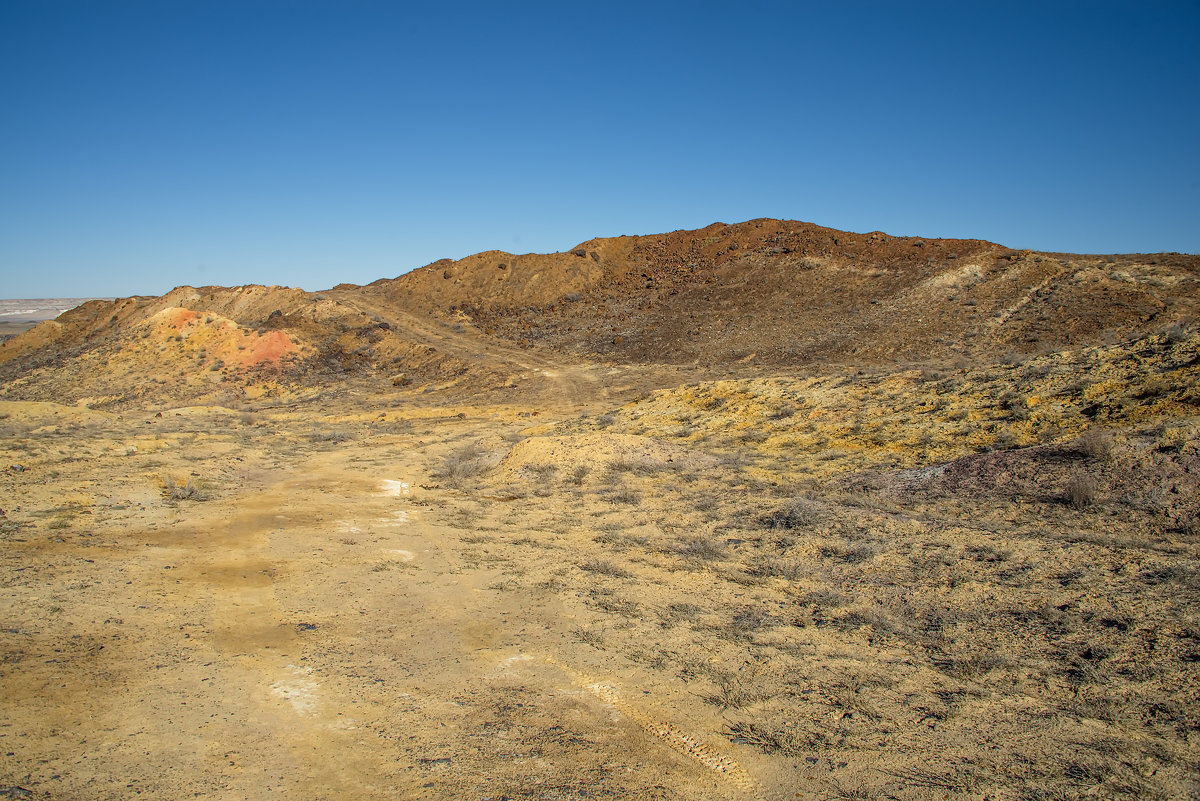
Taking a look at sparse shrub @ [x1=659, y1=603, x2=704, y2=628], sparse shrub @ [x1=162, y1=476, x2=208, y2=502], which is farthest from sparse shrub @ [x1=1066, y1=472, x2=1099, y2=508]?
sparse shrub @ [x1=162, y1=476, x2=208, y2=502]

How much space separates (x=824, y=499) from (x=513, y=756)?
730 centimetres

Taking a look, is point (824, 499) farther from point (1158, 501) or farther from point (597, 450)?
point (597, 450)

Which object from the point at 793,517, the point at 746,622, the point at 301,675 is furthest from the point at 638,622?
the point at 793,517

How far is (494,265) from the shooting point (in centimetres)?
4734

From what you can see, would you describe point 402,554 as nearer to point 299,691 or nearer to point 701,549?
point 299,691

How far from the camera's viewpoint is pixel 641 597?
7.51 meters

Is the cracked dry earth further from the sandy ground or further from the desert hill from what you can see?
the desert hill

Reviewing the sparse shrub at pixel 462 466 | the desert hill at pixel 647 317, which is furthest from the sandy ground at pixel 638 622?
the desert hill at pixel 647 317

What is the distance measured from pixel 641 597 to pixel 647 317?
1224 inches

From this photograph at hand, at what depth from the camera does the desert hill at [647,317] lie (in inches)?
1095

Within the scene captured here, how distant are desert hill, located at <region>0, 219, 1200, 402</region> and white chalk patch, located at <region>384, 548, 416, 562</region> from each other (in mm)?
20030

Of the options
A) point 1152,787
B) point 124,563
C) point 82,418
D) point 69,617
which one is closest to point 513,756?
point 1152,787

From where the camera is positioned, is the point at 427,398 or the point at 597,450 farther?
the point at 427,398

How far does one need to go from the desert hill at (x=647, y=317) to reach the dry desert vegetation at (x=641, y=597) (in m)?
11.0
